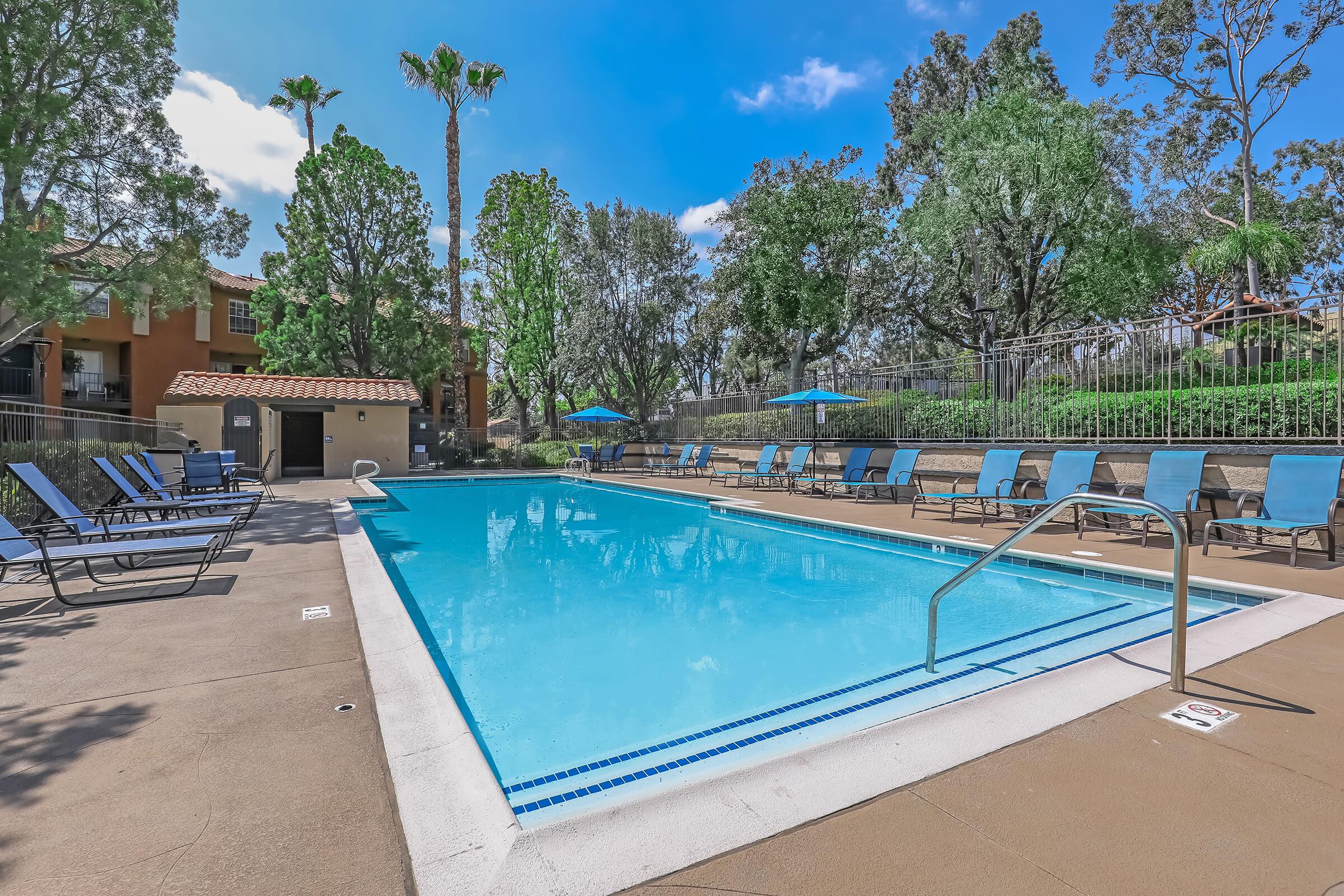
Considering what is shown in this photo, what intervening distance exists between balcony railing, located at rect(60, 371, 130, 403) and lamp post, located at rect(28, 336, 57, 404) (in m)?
1.98

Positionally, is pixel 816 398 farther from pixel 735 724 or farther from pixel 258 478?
pixel 258 478

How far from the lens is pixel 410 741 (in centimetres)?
254

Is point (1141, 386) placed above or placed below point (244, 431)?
above

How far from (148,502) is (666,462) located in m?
16.5

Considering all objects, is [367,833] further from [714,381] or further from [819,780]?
[714,381]

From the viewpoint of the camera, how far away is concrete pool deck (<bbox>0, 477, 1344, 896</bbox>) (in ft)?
5.79

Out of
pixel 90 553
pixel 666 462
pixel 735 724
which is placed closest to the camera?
pixel 735 724

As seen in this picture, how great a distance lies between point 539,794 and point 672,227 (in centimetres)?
2637

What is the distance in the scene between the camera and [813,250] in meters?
21.5

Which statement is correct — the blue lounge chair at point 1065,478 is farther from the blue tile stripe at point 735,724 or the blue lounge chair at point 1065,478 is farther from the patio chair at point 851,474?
the blue tile stripe at point 735,724

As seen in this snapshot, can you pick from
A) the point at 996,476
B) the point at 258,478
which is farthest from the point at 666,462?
the point at 996,476

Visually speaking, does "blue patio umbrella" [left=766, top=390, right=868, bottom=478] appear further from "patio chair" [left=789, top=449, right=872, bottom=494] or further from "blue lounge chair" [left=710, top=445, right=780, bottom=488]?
"blue lounge chair" [left=710, top=445, right=780, bottom=488]

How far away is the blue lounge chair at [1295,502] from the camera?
601cm

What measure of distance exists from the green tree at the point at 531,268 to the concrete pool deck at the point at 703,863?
24.4 meters
